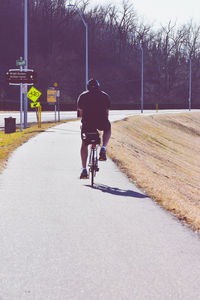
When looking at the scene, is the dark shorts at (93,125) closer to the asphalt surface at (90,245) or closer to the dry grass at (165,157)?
the asphalt surface at (90,245)

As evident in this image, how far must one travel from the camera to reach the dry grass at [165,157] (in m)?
9.38

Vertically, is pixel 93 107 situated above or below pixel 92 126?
above

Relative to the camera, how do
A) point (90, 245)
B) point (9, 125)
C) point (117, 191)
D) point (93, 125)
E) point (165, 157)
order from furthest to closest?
point (165, 157) → point (9, 125) → point (117, 191) → point (93, 125) → point (90, 245)

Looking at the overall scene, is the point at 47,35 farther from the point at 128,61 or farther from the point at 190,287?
the point at 190,287

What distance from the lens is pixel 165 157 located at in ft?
84.7

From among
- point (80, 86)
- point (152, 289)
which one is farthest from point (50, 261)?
point (80, 86)

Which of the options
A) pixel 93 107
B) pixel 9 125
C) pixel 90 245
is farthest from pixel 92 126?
pixel 9 125

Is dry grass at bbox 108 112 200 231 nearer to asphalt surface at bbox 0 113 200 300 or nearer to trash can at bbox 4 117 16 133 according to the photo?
asphalt surface at bbox 0 113 200 300

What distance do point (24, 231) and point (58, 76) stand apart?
8147cm

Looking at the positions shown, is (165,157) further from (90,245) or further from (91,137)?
(90,245)

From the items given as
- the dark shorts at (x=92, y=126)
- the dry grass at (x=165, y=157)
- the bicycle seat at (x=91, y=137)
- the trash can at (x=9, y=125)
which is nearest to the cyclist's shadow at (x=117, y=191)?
the dry grass at (x=165, y=157)

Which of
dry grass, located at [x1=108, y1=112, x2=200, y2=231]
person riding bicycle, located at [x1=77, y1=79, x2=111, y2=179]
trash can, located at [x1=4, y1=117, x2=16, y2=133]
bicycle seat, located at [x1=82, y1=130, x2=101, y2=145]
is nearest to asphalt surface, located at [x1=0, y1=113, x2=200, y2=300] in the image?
dry grass, located at [x1=108, y1=112, x2=200, y2=231]

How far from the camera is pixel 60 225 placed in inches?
261

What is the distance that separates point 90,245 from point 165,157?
2042 cm
